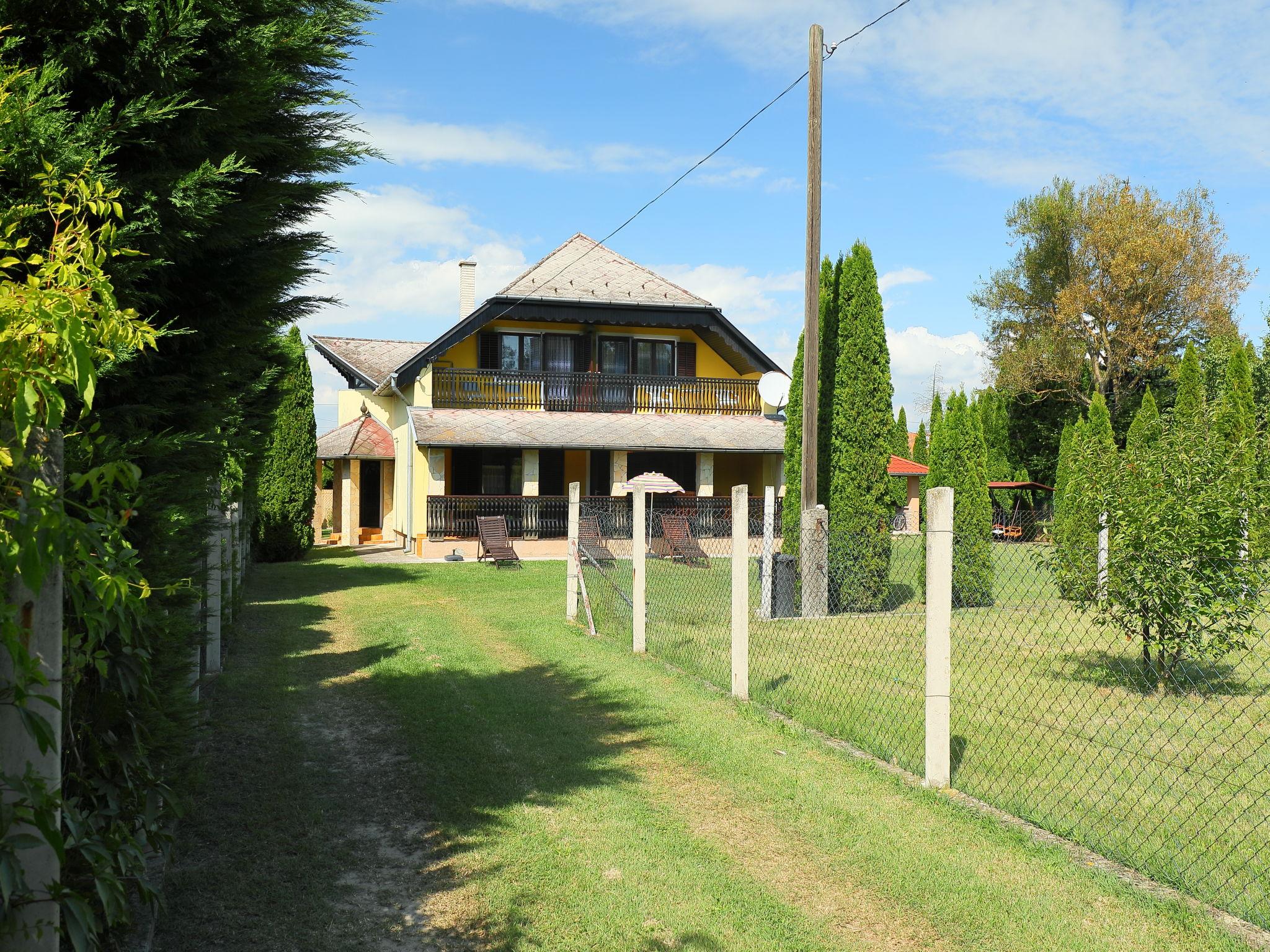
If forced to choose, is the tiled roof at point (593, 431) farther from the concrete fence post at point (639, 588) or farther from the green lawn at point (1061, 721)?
the concrete fence post at point (639, 588)

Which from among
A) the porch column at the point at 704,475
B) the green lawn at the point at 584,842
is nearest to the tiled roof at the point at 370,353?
the porch column at the point at 704,475

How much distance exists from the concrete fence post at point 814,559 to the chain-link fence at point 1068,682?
4 cm

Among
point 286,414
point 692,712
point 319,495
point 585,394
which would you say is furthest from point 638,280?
point 692,712

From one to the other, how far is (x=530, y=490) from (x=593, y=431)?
7.26 ft

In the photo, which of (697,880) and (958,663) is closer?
(697,880)

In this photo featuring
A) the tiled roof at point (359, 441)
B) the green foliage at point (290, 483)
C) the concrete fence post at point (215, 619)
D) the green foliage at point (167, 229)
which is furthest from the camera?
the tiled roof at point (359, 441)

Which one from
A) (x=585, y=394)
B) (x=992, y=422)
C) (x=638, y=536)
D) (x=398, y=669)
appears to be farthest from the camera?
(x=992, y=422)

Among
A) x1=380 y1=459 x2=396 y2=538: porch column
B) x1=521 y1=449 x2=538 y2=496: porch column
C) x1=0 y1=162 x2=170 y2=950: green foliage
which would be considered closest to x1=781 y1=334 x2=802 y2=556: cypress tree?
x1=521 y1=449 x2=538 y2=496: porch column

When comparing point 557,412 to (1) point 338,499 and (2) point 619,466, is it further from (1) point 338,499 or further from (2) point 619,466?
(1) point 338,499

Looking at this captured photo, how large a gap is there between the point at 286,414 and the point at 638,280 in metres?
10.2

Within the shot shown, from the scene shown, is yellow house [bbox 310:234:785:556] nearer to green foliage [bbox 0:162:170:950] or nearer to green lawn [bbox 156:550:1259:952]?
green lawn [bbox 156:550:1259:952]

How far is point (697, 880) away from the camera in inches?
178

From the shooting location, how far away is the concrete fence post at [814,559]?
41.7 ft

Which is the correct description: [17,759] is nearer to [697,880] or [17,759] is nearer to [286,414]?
[697,880]
